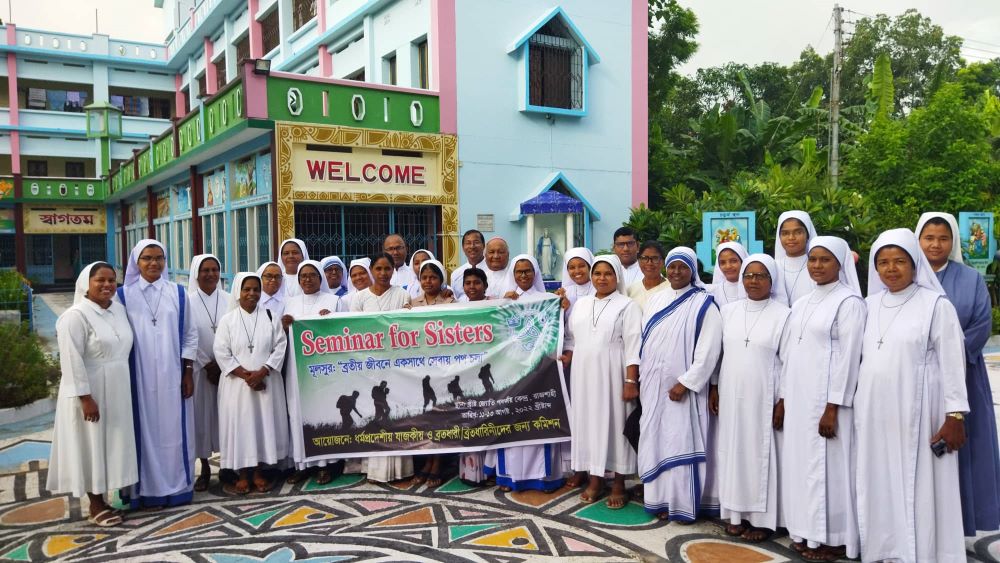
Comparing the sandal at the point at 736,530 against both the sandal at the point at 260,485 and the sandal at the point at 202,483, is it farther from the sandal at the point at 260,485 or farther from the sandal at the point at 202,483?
the sandal at the point at 202,483

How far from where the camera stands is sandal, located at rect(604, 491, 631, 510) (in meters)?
4.48

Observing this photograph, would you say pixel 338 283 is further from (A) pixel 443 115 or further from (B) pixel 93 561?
(A) pixel 443 115

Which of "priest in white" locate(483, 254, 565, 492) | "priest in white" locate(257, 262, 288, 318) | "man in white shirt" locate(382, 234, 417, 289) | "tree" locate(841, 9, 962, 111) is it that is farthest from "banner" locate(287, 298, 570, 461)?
"tree" locate(841, 9, 962, 111)

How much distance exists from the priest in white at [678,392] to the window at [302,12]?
43.9 feet

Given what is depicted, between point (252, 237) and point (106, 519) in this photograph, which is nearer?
point (106, 519)

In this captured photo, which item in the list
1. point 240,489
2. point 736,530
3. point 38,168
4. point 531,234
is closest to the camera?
point 736,530

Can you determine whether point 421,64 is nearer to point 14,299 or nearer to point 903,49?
point 14,299

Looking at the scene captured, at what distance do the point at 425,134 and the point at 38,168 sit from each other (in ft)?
77.5

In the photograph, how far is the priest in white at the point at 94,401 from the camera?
4.21m

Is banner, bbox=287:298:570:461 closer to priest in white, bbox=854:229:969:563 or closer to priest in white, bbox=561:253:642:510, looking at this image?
priest in white, bbox=561:253:642:510

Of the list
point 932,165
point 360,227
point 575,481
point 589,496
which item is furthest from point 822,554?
point 932,165

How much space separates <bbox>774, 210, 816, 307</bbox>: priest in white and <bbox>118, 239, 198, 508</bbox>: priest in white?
3774mm

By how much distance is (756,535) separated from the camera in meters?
3.93

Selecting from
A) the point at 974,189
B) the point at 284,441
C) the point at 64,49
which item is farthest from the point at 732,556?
the point at 64,49
